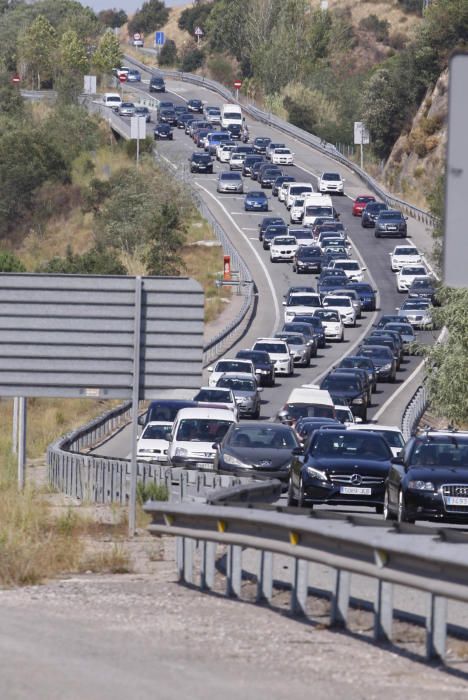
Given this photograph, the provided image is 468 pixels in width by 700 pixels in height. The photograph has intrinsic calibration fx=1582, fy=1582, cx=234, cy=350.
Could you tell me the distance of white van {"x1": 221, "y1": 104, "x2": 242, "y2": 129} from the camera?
421ft

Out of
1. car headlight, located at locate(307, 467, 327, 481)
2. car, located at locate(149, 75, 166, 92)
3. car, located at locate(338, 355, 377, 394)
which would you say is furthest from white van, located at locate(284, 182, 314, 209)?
car headlight, located at locate(307, 467, 327, 481)

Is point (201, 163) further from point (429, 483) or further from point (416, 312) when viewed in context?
point (429, 483)

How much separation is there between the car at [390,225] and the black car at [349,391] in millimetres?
40381

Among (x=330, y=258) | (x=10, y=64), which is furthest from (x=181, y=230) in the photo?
(x=10, y=64)

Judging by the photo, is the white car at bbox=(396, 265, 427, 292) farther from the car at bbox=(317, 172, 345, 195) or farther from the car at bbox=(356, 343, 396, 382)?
the car at bbox=(317, 172, 345, 195)

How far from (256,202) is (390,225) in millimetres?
11205

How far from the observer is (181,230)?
85.1 m

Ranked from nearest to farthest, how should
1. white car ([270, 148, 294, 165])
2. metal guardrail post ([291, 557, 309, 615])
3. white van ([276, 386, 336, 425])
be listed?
1. metal guardrail post ([291, 557, 309, 615])
2. white van ([276, 386, 336, 425])
3. white car ([270, 148, 294, 165])

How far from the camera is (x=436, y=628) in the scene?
31.9 ft

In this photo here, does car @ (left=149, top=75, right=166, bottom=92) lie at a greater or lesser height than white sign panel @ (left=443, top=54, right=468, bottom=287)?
greater

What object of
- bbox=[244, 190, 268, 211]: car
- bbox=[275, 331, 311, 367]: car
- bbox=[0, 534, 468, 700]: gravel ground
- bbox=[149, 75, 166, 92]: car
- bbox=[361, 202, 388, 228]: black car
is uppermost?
bbox=[149, 75, 166, 92]: car

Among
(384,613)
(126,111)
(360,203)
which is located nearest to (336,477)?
(384,613)

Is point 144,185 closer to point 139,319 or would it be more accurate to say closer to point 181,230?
point 181,230

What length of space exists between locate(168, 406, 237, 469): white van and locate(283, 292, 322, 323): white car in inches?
1324
